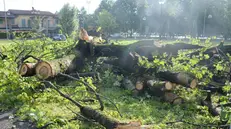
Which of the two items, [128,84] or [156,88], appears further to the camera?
[128,84]

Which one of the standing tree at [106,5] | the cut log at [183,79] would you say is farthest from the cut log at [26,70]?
the standing tree at [106,5]

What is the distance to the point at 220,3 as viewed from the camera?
37562 mm

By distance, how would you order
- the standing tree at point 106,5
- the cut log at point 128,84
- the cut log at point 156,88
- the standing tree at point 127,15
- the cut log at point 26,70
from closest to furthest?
the cut log at point 26,70 < the cut log at point 156,88 < the cut log at point 128,84 < the standing tree at point 127,15 < the standing tree at point 106,5

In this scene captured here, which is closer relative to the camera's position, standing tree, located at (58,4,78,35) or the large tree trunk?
the large tree trunk

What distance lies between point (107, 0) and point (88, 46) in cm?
4937

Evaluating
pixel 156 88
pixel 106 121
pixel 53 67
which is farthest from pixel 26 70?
pixel 156 88

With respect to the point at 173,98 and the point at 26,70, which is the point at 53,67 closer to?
the point at 26,70

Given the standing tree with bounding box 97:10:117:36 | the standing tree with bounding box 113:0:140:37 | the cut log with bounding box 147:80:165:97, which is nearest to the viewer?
the cut log with bounding box 147:80:165:97

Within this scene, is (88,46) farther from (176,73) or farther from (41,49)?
(176,73)

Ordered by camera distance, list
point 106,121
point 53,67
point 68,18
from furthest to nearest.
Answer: point 68,18 → point 53,67 → point 106,121

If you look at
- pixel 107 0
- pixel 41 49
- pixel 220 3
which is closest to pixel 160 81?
pixel 41 49

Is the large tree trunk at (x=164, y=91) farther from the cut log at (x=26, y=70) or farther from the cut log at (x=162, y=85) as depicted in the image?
the cut log at (x=26, y=70)

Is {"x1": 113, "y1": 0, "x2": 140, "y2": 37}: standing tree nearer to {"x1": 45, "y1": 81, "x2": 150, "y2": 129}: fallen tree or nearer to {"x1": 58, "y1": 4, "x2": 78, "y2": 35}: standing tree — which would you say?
{"x1": 58, "y1": 4, "x2": 78, "y2": 35}: standing tree

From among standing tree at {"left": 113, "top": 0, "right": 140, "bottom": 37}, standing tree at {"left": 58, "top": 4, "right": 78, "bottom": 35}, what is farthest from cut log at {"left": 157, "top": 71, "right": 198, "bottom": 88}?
standing tree at {"left": 113, "top": 0, "right": 140, "bottom": 37}
